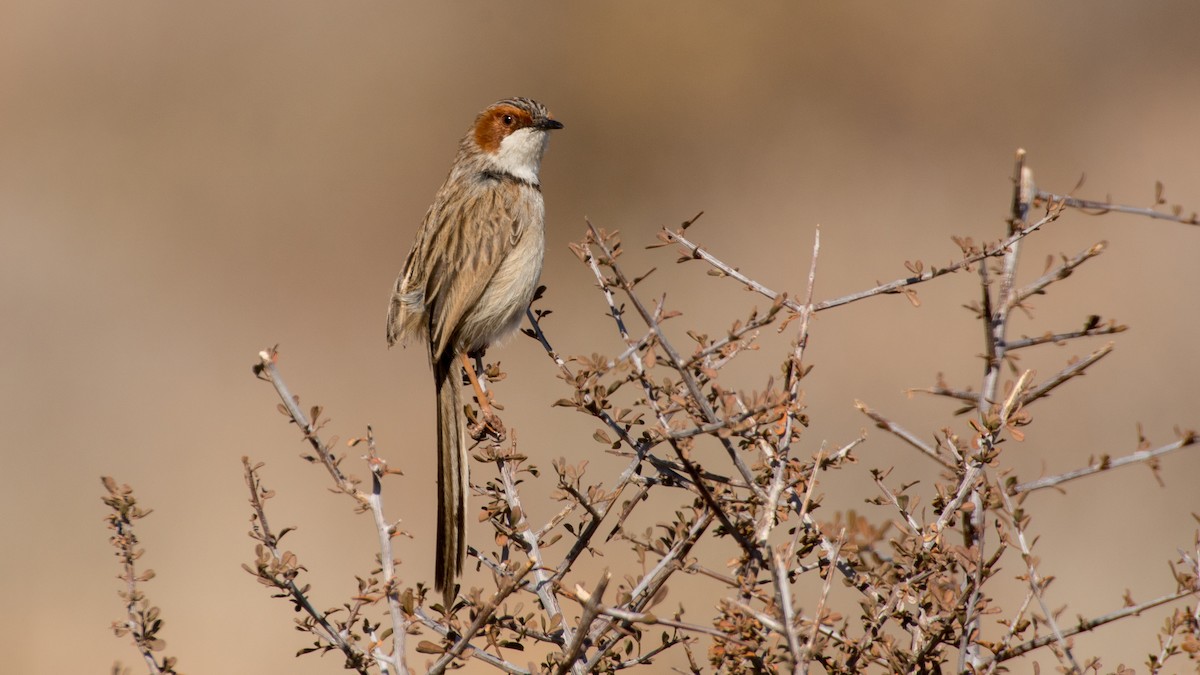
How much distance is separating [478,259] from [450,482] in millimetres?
1502

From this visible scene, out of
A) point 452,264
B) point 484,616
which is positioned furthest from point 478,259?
point 484,616

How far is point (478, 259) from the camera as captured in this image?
586cm

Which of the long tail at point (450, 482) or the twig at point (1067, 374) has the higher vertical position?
the long tail at point (450, 482)

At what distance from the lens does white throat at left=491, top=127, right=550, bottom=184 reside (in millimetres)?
6484

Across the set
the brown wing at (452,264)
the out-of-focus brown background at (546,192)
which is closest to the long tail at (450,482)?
the brown wing at (452,264)

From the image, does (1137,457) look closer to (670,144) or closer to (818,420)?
(818,420)

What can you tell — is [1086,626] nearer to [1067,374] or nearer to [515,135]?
[1067,374]

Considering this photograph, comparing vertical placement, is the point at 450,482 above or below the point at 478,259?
below

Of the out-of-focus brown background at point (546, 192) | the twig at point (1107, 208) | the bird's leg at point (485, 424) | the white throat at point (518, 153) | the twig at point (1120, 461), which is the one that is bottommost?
the twig at point (1120, 461)

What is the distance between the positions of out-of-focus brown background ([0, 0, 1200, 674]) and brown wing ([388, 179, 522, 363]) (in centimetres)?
486

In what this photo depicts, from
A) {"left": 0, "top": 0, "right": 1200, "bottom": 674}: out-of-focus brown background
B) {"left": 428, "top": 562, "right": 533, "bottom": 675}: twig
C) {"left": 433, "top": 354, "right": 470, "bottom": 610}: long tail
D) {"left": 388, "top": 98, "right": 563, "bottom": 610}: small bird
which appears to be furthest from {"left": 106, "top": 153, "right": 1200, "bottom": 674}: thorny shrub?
{"left": 0, "top": 0, "right": 1200, "bottom": 674}: out-of-focus brown background

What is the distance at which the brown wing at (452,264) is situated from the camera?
5.76 meters

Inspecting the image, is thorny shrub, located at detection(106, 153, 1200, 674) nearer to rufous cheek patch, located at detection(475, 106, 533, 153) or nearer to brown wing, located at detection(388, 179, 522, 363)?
brown wing, located at detection(388, 179, 522, 363)

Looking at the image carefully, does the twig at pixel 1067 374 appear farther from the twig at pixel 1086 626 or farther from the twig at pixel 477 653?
the twig at pixel 477 653
